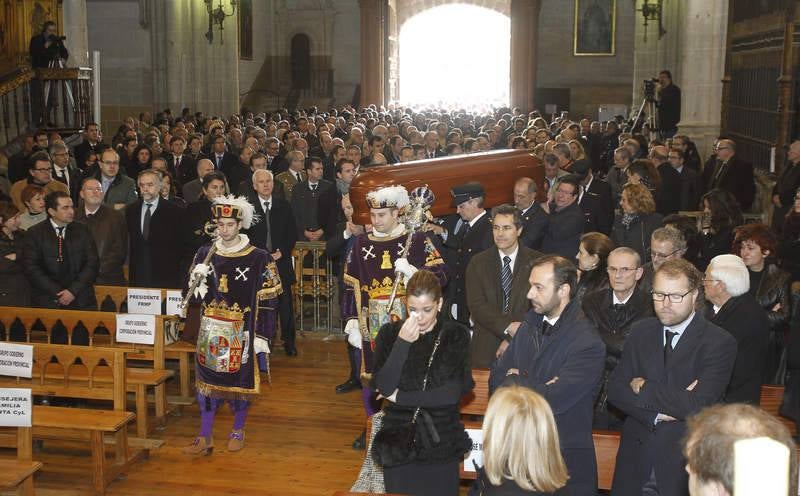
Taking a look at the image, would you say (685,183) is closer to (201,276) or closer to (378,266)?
(378,266)

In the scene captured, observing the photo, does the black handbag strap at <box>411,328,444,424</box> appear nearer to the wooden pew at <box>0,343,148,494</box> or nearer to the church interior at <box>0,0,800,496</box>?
the church interior at <box>0,0,800,496</box>

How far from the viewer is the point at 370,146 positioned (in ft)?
44.8

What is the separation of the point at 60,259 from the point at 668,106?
38.8 feet

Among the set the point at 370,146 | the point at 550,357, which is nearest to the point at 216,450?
the point at 550,357

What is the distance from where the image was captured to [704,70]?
14180 millimetres

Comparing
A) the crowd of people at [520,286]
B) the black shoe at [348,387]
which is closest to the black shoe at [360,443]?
the crowd of people at [520,286]

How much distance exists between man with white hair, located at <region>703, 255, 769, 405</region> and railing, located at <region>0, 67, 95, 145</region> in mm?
12680

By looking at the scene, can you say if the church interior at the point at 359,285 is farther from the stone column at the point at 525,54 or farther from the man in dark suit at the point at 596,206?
the stone column at the point at 525,54

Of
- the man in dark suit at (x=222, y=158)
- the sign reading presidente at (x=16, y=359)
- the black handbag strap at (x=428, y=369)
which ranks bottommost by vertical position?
the sign reading presidente at (x=16, y=359)

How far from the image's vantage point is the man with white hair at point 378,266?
6180 mm

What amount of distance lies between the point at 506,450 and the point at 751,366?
2.23m

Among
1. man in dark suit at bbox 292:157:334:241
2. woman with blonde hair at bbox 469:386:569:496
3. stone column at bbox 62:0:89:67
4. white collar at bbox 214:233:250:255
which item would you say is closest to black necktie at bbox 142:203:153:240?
white collar at bbox 214:233:250:255

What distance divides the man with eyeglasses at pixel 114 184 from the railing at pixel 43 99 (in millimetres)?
6455

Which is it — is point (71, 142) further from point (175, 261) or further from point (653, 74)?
point (653, 74)
